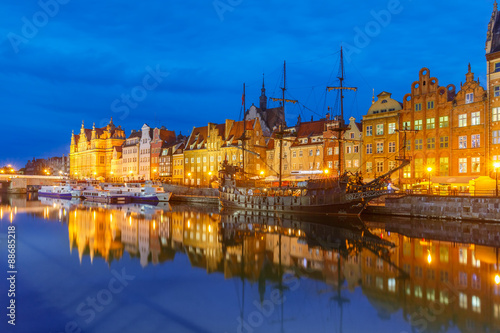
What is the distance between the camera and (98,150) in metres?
123

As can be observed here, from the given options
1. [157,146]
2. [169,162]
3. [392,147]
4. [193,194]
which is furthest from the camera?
[157,146]

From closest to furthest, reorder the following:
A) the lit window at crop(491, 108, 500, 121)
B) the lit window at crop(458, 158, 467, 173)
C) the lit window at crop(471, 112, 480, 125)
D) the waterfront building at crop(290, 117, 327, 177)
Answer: the lit window at crop(491, 108, 500, 121)
the lit window at crop(471, 112, 480, 125)
the lit window at crop(458, 158, 467, 173)
the waterfront building at crop(290, 117, 327, 177)

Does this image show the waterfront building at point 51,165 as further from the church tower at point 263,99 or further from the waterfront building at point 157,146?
the church tower at point 263,99

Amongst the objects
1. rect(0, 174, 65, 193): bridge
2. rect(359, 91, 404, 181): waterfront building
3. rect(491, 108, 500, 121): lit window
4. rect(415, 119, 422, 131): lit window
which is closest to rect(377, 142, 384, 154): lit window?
rect(359, 91, 404, 181): waterfront building

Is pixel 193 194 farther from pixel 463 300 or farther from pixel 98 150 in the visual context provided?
pixel 463 300

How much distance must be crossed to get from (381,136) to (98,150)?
9387 centimetres

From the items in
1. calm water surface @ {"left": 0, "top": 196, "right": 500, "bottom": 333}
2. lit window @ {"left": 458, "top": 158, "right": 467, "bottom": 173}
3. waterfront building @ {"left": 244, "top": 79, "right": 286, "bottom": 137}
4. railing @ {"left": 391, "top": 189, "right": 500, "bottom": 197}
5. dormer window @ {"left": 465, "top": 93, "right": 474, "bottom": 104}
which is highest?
waterfront building @ {"left": 244, "top": 79, "right": 286, "bottom": 137}

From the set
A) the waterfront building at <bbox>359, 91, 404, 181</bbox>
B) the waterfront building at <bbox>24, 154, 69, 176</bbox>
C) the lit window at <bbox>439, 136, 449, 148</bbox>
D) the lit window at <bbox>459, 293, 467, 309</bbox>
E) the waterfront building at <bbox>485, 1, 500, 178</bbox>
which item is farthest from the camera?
the waterfront building at <bbox>24, 154, 69, 176</bbox>

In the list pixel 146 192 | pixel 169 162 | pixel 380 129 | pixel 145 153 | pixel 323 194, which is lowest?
pixel 146 192

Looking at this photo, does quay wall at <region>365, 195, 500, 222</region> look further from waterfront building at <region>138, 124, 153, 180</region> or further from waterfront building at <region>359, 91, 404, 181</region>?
waterfront building at <region>138, 124, 153, 180</region>

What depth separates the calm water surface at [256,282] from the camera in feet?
40.0

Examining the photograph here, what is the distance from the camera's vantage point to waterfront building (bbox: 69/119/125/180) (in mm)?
123062

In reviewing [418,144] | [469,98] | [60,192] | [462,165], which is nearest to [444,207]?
[462,165]

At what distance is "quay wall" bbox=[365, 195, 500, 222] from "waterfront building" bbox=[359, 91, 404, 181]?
41.5ft
